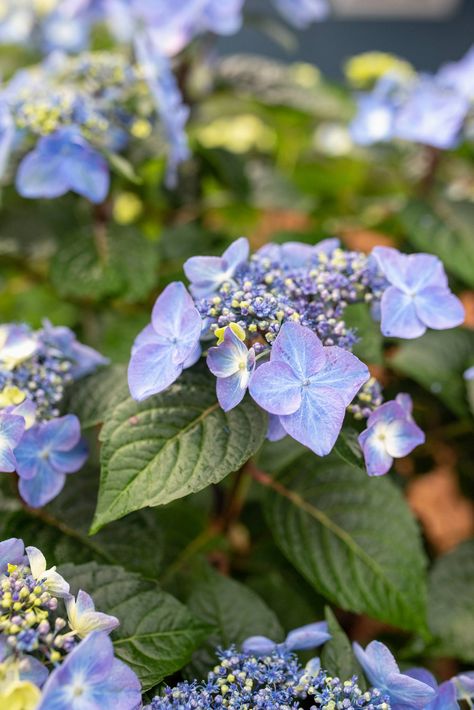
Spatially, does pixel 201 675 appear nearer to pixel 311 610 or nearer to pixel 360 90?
pixel 311 610

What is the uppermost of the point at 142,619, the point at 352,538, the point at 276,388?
the point at 276,388

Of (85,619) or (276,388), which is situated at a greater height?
(276,388)

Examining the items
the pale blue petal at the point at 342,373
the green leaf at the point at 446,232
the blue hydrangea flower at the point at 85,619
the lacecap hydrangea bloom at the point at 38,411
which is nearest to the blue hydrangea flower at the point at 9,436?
the lacecap hydrangea bloom at the point at 38,411

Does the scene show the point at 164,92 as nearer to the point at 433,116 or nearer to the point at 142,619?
the point at 433,116

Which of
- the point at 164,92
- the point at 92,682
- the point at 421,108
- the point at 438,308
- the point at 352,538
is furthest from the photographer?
the point at 421,108

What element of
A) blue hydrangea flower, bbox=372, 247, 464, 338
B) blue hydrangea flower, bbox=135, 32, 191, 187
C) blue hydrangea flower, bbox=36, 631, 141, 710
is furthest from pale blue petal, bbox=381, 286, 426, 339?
blue hydrangea flower, bbox=135, 32, 191, 187

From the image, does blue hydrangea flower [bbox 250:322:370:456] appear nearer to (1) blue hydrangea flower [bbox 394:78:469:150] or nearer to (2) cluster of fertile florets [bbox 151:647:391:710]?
(2) cluster of fertile florets [bbox 151:647:391:710]

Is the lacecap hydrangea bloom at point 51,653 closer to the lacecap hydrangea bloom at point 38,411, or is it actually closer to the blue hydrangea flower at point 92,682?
the blue hydrangea flower at point 92,682

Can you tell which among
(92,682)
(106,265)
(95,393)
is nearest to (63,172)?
(106,265)
